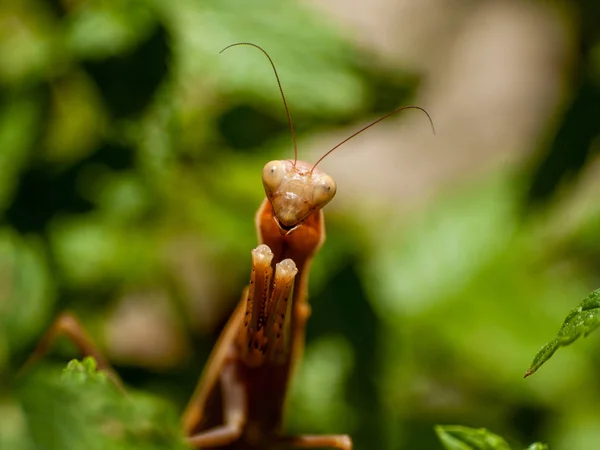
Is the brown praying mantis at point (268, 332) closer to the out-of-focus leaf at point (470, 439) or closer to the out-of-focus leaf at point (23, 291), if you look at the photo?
the out-of-focus leaf at point (23, 291)

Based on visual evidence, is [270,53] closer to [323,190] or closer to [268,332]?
[323,190]

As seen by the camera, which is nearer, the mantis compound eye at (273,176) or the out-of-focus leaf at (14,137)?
the mantis compound eye at (273,176)

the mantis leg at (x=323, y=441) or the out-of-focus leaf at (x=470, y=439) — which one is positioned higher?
the out-of-focus leaf at (x=470, y=439)

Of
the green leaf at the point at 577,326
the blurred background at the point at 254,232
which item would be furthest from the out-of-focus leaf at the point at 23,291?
the green leaf at the point at 577,326

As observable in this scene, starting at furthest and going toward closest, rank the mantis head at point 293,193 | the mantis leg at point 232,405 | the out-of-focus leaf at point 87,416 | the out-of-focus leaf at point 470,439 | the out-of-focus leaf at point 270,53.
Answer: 1. the out-of-focus leaf at point 270,53
2. the mantis leg at point 232,405
3. the mantis head at point 293,193
4. the out-of-focus leaf at point 470,439
5. the out-of-focus leaf at point 87,416

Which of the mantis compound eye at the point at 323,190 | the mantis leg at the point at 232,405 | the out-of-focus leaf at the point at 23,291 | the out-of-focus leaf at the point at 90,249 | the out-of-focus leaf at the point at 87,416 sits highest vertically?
the mantis compound eye at the point at 323,190

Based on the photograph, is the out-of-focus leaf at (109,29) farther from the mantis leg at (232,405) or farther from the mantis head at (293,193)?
the mantis leg at (232,405)

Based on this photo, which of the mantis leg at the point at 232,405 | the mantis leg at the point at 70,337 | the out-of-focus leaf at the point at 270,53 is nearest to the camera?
the mantis leg at the point at 232,405

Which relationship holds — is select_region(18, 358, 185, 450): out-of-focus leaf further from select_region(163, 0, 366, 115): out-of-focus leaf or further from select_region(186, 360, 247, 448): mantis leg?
select_region(163, 0, 366, 115): out-of-focus leaf
